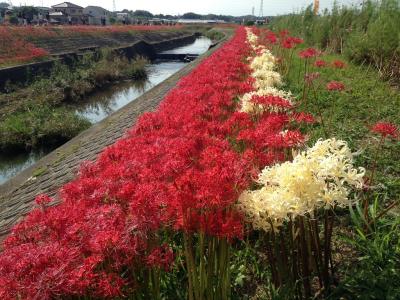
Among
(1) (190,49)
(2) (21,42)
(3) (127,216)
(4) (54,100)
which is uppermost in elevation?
(3) (127,216)

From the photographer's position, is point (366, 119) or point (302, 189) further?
point (366, 119)

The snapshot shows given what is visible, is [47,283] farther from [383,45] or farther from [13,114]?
[13,114]

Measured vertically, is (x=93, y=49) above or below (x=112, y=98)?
above

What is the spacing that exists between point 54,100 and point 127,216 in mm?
17269

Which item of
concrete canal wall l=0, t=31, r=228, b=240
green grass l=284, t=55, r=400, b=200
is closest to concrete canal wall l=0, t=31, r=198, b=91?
concrete canal wall l=0, t=31, r=228, b=240

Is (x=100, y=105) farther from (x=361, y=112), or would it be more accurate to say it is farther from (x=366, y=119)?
(x=366, y=119)

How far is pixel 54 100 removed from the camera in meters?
18.5

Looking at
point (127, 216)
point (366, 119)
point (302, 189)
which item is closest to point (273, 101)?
point (302, 189)

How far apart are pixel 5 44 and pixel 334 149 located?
85.8 feet

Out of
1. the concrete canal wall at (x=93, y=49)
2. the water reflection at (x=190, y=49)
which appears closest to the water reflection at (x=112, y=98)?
the concrete canal wall at (x=93, y=49)

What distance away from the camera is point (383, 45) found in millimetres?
11953

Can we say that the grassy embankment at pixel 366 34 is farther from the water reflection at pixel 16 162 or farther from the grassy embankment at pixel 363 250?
the water reflection at pixel 16 162

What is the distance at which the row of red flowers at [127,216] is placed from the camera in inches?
88.4

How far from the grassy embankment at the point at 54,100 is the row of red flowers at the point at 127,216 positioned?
1100 centimetres
